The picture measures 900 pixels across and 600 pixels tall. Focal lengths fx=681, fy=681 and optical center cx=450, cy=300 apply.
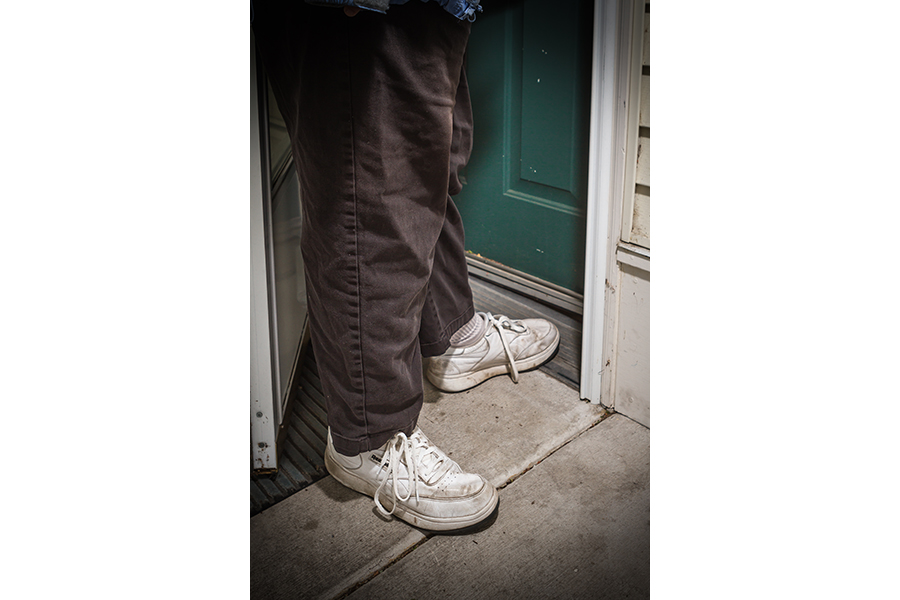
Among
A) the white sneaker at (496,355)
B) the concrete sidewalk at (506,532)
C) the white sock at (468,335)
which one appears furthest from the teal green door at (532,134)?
the concrete sidewalk at (506,532)

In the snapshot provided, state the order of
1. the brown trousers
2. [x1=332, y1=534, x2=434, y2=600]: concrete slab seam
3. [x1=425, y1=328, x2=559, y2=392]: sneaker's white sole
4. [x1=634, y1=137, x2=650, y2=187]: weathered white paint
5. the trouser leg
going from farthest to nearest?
[x1=425, y1=328, x2=559, y2=392]: sneaker's white sole < the trouser leg < [x1=634, y1=137, x2=650, y2=187]: weathered white paint < [x1=332, y1=534, x2=434, y2=600]: concrete slab seam < the brown trousers

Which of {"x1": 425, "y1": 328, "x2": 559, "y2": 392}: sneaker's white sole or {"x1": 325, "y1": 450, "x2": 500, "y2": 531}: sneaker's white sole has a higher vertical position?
{"x1": 425, "y1": 328, "x2": 559, "y2": 392}: sneaker's white sole

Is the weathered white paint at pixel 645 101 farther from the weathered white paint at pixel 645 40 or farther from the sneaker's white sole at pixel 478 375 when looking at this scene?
the sneaker's white sole at pixel 478 375

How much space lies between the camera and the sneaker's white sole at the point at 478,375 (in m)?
1.59

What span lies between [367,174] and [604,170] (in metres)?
0.60

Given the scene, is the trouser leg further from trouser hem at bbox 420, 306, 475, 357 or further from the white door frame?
the white door frame

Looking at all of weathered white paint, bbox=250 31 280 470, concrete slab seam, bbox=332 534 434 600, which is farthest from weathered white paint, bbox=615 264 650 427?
weathered white paint, bbox=250 31 280 470

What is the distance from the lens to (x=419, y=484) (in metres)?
1.20

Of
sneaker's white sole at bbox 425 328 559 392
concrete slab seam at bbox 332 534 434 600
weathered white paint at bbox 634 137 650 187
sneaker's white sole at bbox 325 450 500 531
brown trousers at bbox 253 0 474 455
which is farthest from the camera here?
sneaker's white sole at bbox 425 328 559 392

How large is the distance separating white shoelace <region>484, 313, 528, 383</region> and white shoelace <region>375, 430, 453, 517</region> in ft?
1.43

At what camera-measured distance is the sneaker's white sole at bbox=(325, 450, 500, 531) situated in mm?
1176
